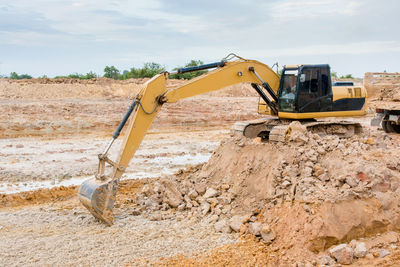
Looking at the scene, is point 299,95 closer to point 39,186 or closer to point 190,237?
point 190,237

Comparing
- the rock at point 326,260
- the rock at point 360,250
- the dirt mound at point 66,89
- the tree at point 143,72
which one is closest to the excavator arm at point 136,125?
the rock at point 326,260

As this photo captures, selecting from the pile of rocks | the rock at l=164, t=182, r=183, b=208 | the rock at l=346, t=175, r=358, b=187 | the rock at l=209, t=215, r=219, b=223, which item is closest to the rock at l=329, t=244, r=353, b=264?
the pile of rocks

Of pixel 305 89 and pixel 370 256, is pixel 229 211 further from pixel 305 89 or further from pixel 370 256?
pixel 305 89

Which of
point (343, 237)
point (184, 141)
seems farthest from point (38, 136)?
point (343, 237)

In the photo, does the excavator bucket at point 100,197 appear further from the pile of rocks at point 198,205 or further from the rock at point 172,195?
the rock at point 172,195

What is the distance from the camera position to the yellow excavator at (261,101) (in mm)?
7031

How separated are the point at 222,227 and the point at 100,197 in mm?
2107

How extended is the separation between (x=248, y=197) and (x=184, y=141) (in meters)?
8.08

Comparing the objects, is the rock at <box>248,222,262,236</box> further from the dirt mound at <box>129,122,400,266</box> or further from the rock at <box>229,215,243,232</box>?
the rock at <box>229,215,243,232</box>

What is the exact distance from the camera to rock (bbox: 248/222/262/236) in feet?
22.1

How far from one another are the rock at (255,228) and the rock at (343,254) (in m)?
1.18

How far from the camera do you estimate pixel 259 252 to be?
631cm

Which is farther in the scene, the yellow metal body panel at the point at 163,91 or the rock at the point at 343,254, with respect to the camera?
the yellow metal body panel at the point at 163,91

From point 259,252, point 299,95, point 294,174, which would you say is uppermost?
point 299,95
